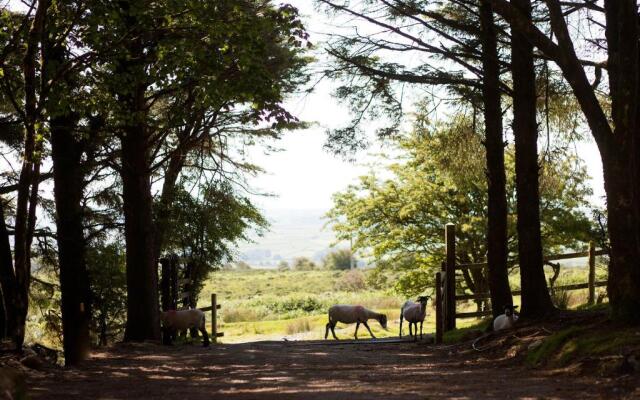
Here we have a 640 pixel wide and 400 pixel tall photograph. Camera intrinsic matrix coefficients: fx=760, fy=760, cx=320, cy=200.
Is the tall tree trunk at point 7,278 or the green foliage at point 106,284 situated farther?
the green foliage at point 106,284

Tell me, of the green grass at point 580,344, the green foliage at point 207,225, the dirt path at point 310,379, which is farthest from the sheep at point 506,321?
the green foliage at point 207,225

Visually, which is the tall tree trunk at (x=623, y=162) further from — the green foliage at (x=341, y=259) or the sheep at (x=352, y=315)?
the green foliage at (x=341, y=259)

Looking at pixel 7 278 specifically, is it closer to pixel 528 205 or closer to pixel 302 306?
pixel 528 205

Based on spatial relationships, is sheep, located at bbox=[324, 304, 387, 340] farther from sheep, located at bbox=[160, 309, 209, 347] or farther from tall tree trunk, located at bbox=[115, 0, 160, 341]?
tall tree trunk, located at bbox=[115, 0, 160, 341]

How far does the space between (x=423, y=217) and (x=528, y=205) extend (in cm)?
1673

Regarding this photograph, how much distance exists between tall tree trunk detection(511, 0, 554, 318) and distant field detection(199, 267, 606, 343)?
4.72m

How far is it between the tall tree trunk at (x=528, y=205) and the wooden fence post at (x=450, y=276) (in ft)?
10.1

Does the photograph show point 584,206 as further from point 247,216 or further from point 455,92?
point 455,92

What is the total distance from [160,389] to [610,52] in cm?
685

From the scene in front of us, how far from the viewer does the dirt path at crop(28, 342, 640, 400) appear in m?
7.14

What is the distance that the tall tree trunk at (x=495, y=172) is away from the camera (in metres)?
14.6

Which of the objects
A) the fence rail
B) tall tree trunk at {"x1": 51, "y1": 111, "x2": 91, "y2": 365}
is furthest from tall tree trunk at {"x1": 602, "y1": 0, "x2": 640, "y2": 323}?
tall tree trunk at {"x1": 51, "y1": 111, "x2": 91, "y2": 365}

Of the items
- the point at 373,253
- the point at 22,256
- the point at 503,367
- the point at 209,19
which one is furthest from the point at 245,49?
the point at 373,253

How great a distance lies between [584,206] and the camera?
2791cm
